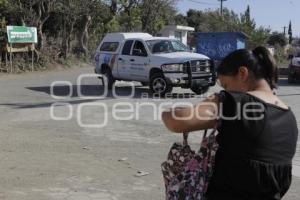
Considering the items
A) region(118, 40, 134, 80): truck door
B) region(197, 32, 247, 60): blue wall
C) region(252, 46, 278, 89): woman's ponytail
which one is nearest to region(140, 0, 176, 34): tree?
region(197, 32, 247, 60): blue wall

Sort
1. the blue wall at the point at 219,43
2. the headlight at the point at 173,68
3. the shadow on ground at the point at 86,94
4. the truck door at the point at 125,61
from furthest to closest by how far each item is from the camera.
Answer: the blue wall at the point at 219,43 < the truck door at the point at 125,61 < the headlight at the point at 173,68 < the shadow on ground at the point at 86,94

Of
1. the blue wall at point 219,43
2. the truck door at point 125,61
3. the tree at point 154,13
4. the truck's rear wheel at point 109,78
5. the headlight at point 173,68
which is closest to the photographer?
the headlight at point 173,68

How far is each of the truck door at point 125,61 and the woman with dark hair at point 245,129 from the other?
16896 millimetres

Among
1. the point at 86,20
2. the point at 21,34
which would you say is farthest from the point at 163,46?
the point at 86,20

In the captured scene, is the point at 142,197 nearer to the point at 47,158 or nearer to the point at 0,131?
the point at 47,158

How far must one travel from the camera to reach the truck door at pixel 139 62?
18.8m

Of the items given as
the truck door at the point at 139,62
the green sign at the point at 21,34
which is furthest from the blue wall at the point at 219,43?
the truck door at the point at 139,62

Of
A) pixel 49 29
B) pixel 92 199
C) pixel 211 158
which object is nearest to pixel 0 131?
pixel 92 199

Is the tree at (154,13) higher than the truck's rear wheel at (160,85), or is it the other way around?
the tree at (154,13)

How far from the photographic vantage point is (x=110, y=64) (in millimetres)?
20422

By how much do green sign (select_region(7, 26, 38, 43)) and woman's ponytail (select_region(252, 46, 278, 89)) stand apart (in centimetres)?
2554

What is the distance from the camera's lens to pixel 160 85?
1795 cm

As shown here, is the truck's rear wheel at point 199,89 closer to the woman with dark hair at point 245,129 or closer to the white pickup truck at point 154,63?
the white pickup truck at point 154,63

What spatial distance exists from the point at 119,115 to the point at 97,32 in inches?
1104
